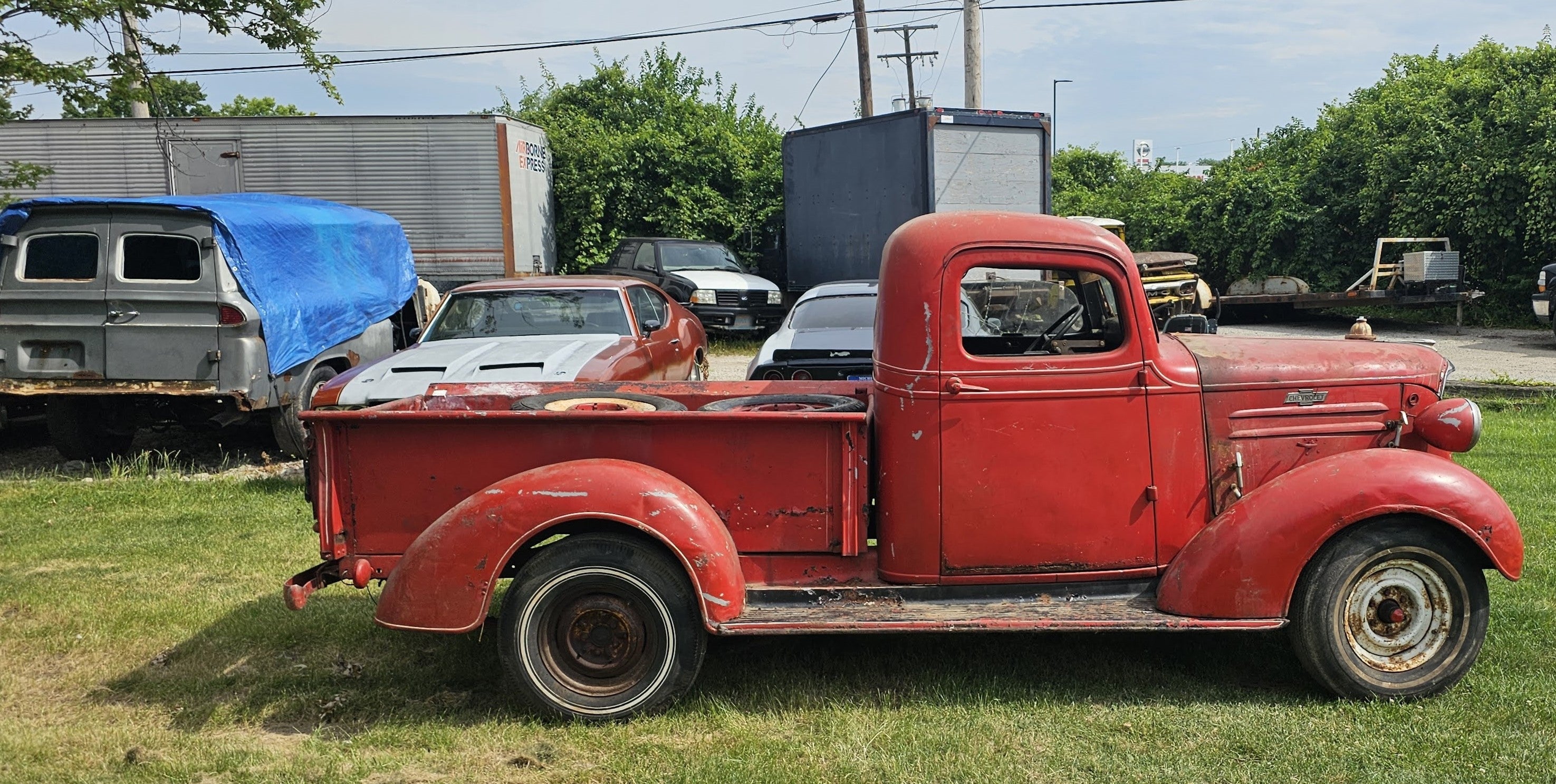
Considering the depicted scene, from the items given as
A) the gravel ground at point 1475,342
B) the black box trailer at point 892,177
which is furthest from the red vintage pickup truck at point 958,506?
the black box trailer at point 892,177

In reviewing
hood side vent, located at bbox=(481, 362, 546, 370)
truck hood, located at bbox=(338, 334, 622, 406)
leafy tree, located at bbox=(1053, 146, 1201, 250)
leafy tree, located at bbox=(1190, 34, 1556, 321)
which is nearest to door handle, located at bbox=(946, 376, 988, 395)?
truck hood, located at bbox=(338, 334, 622, 406)

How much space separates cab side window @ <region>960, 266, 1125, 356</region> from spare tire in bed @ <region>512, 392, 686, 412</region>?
4.25 feet

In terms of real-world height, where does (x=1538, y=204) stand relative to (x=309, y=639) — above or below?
above

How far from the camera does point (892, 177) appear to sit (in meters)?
14.6

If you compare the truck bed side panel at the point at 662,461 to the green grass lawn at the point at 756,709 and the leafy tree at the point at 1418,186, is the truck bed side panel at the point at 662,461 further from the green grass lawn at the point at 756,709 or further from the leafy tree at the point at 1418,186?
the leafy tree at the point at 1418,186

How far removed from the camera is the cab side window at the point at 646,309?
29.2 feet

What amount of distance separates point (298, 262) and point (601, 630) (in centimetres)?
630

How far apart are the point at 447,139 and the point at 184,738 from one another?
44.9 feet

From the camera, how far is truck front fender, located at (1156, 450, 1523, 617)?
4066 millimetres

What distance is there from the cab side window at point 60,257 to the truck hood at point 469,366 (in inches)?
100

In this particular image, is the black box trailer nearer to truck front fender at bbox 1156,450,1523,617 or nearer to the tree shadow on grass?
the tree shadow on grass

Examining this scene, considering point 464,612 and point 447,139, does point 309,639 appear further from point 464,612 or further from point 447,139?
point 447,139

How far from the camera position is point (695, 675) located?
4250 mm

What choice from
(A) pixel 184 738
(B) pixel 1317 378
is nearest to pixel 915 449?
(B) pixel 1317 378
